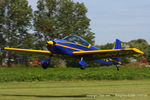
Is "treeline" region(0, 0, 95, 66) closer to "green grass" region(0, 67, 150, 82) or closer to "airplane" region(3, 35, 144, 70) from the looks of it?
"green grass" region(0, 67, 150, 82)

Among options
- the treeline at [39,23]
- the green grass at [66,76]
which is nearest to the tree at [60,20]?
the treeline at [39,23]

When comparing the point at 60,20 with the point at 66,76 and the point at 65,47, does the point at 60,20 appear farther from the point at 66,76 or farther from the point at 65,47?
the point at 65,47

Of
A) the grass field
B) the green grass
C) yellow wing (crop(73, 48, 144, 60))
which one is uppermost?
yellow wing (crop(73, 48, 144, 60))

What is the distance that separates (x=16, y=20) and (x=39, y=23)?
6274 millimetres

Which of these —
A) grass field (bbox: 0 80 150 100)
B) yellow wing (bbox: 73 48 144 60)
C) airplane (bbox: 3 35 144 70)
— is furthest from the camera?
grass field (bbox: 0 80 150 100)

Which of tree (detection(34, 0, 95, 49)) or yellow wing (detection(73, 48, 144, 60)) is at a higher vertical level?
tree (detection(34, 0, 95, 49))

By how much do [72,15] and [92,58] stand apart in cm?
5423

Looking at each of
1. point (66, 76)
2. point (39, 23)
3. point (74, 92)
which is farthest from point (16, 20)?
point (74, 92)

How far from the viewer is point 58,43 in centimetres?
2127

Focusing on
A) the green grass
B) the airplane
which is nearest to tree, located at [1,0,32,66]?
the green grass

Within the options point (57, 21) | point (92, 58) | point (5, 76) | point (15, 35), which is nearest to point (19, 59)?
point (15, 35)

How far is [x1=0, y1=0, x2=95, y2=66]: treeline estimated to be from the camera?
69688mm

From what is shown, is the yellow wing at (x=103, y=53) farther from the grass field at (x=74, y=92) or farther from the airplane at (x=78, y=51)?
the grass field at (x=74, y=92)

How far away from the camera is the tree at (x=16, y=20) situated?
6975 cm
